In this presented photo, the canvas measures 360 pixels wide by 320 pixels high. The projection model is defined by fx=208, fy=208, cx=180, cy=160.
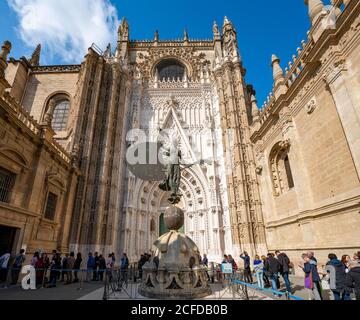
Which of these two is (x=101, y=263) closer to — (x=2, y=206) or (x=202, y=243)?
(x=2, y=206)

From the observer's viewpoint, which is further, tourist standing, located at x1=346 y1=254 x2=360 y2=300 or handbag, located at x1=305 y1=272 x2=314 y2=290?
handbag, located at x1=305 y1=272 x2=314 y2=290

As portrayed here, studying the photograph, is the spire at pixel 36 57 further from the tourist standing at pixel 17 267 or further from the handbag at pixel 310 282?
the handbag at pixel 310 282

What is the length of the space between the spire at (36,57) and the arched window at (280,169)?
2457 centimetres

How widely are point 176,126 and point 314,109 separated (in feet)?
40.5

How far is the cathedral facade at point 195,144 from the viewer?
27.9 feet

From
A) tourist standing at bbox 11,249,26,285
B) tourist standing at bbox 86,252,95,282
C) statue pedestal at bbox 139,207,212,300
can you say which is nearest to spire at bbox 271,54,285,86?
statue pedestal at bbox 139,207,212,300

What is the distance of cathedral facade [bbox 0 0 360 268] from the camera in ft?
27.9

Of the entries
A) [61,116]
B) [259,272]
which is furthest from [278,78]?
[61,116]

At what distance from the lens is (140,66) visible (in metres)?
23.8

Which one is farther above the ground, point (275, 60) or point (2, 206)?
point (275, 60)

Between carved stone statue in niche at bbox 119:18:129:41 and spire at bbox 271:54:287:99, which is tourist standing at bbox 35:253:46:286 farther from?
carved stone statue in niche at bbox 119:18:129:41

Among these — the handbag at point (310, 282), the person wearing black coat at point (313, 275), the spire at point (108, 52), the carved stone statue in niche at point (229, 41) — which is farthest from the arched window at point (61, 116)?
the handbag at point (310, 282)

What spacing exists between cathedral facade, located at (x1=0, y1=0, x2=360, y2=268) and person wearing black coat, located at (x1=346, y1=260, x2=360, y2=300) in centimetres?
345

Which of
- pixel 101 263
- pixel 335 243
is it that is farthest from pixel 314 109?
pixel 101 263
